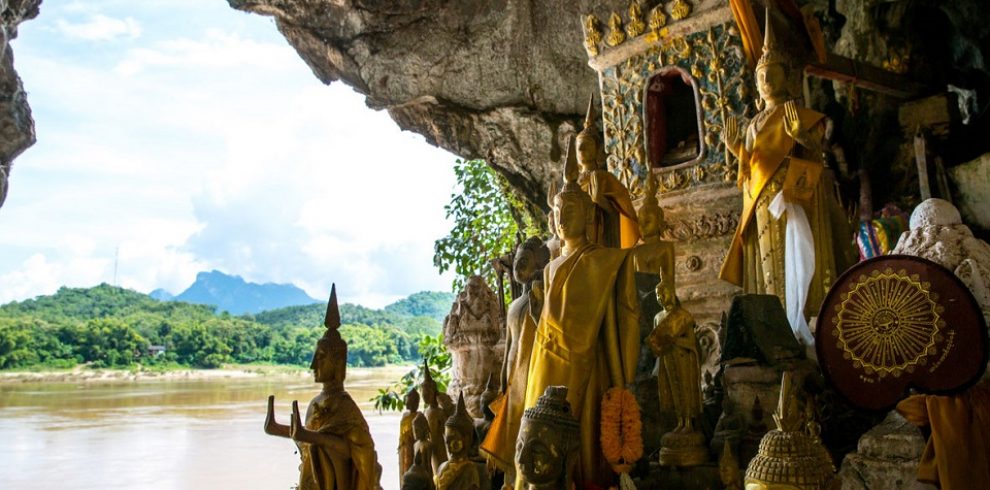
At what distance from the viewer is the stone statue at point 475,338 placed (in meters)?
7.41

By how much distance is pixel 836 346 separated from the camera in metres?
3.48

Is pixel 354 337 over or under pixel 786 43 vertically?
under

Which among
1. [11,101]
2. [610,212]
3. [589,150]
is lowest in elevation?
[610,212]

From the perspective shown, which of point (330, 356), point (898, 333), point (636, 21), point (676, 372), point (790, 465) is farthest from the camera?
point (636, 21)

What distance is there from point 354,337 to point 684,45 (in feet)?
50.7

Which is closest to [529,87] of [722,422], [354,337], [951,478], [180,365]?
[722,422]

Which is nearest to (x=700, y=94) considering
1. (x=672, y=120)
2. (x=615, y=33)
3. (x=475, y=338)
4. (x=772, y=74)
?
(x=672, y=120)

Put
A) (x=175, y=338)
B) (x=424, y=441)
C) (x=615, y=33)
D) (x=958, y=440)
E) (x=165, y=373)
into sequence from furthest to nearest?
1. (x=165, y=373)
2. (x=175, y=338)
3. (x=615, y=33)
4. (x=424, y=441)
5. (x=958, y=440)

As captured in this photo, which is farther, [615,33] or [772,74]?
[615,33]

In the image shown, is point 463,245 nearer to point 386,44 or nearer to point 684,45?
point 386,44

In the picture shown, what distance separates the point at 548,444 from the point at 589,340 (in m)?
0.84

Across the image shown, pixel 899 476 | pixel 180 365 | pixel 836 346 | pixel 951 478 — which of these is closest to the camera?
pixel 951 478

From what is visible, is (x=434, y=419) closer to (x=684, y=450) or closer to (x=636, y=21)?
(x=684, y=450)

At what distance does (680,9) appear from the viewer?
8422mm
